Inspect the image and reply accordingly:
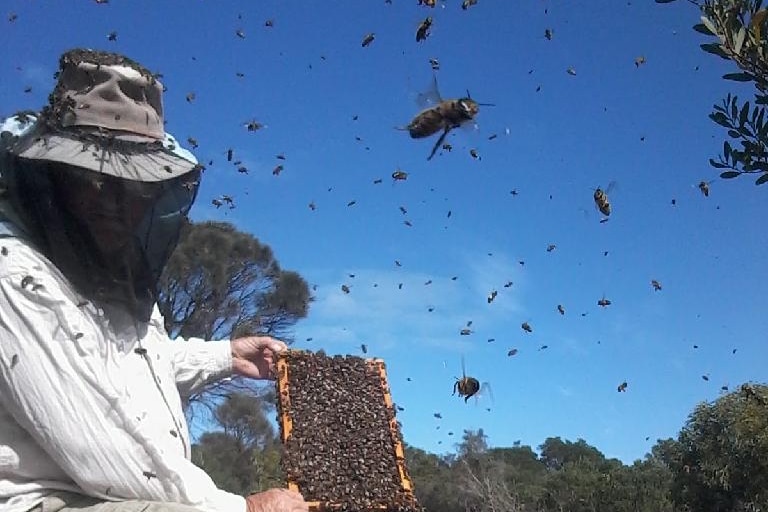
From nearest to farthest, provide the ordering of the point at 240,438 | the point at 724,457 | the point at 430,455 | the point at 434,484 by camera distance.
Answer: the point at 724,457 → the point at 434,484 → the point at 240,438 → the point at 430,455

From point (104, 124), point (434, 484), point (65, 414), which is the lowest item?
point (65, 414)

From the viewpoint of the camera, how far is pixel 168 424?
108 inches

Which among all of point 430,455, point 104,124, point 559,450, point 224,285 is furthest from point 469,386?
point 559,450

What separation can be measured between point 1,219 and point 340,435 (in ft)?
8.81

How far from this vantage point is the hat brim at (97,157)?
2652 millimetres

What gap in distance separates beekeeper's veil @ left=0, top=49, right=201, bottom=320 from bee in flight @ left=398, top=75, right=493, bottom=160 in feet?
6.43

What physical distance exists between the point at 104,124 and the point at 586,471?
127 feet

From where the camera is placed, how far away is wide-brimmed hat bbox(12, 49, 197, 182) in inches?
107

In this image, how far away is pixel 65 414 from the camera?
2.40 m

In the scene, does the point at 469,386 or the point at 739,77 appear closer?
the point at 739,77

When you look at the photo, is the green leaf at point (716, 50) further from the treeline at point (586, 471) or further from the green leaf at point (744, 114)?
the treeline at point (586, 471)

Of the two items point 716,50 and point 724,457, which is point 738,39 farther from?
point 724,457

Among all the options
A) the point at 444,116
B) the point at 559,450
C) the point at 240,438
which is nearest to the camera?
the point at 444,116

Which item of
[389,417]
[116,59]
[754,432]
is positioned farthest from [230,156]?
[754,432]
